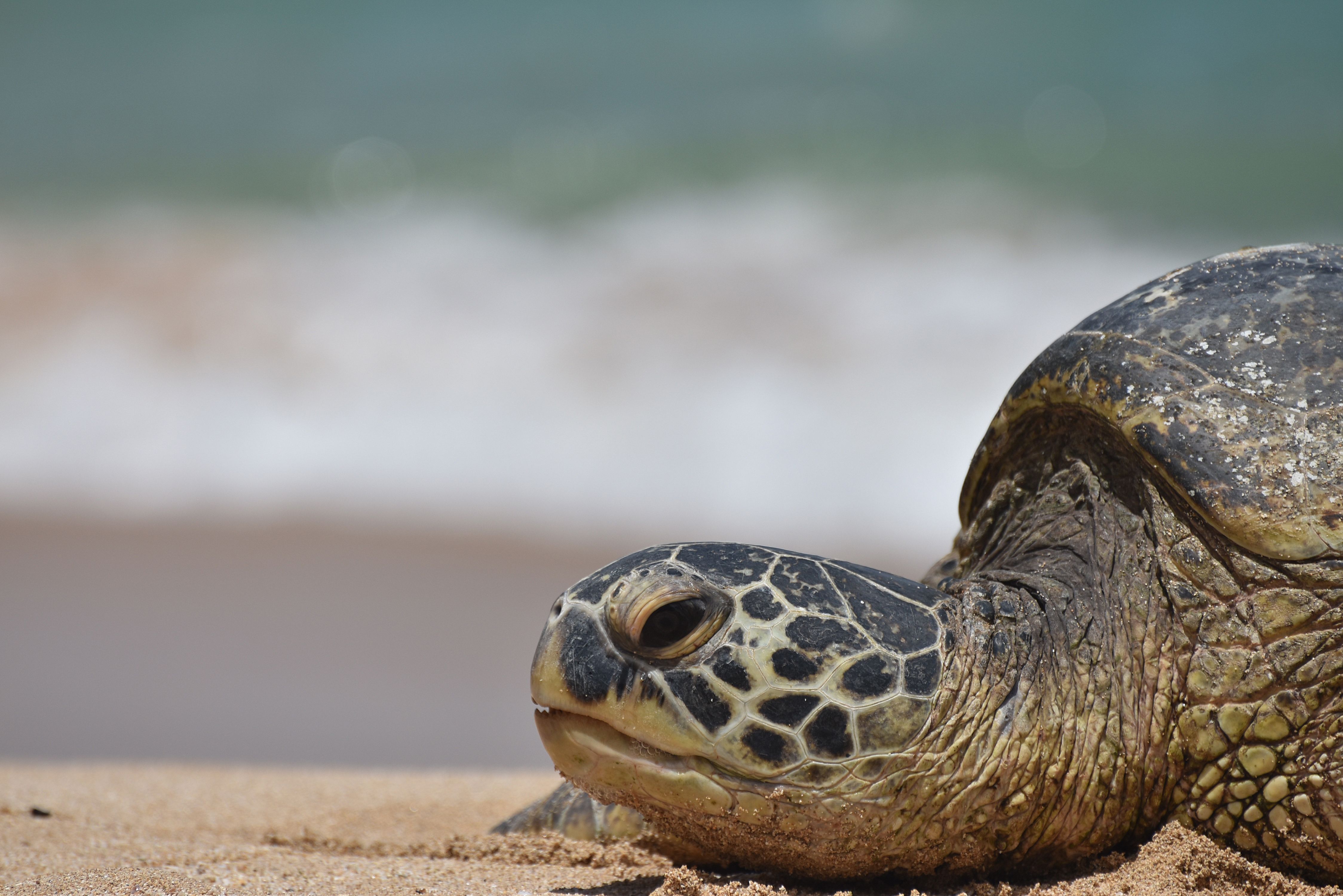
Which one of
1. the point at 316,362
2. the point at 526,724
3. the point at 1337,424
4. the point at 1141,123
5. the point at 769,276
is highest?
the point at 1141,123

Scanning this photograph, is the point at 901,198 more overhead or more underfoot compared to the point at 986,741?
more overhead

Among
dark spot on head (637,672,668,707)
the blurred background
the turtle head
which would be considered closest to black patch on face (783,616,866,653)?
the turtle head

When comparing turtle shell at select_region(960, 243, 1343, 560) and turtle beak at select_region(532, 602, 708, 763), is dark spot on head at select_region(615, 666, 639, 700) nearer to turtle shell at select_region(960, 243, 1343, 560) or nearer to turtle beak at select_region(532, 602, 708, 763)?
turtle beak at select_region(532, 602, 708, 763)

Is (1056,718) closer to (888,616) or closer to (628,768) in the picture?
(888,616)

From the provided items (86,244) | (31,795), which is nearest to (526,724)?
(31,795)

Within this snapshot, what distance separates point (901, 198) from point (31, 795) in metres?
10.0

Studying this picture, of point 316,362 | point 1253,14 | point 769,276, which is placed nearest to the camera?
point 316,362

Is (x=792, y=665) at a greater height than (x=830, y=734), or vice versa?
(x=792, y=665)

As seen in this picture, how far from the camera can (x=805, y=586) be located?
70.9 inches

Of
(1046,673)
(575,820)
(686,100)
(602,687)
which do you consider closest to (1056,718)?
(1046,673)

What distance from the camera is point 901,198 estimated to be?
1132 cm

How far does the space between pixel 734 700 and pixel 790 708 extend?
0.29 feet

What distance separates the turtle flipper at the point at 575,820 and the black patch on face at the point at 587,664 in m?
0.66

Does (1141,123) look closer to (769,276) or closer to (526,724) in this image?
(769,276)
